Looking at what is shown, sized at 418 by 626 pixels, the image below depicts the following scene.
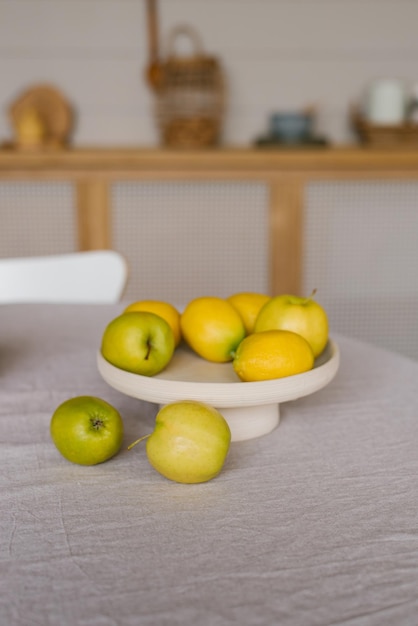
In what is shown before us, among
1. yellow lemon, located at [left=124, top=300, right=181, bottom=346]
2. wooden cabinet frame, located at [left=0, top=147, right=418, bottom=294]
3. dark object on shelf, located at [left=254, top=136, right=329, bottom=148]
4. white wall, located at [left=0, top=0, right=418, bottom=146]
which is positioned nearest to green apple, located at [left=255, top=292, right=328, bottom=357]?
yellow lemon, located at [left=124, top=300, right=181, bottom=346]

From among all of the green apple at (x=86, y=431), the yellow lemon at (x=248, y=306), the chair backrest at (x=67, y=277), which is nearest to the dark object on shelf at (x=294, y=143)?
the chair backrest at (x=67, y=277)

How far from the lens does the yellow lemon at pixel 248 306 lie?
0.91m

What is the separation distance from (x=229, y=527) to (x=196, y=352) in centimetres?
34

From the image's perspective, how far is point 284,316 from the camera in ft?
2.71

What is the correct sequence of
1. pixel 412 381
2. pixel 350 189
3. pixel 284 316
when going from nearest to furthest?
pixel 284 316
pixel 412 381
pixel 350 189

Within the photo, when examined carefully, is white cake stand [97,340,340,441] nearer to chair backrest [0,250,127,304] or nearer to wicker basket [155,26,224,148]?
chair backrest [0,250,127,304]

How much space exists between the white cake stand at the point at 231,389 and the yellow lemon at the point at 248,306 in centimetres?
8

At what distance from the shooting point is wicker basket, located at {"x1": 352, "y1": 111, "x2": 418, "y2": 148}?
2551 mm

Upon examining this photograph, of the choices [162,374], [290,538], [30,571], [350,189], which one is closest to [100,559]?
[30,571]

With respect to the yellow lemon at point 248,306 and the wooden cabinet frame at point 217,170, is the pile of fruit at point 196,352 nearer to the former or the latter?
the yellow lemon at point 248,306

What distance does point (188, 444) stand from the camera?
64cm

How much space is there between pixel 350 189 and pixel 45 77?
49.3 inches

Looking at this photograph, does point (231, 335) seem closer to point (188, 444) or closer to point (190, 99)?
point (188, 444)

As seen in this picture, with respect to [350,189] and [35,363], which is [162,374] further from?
[350,189]
